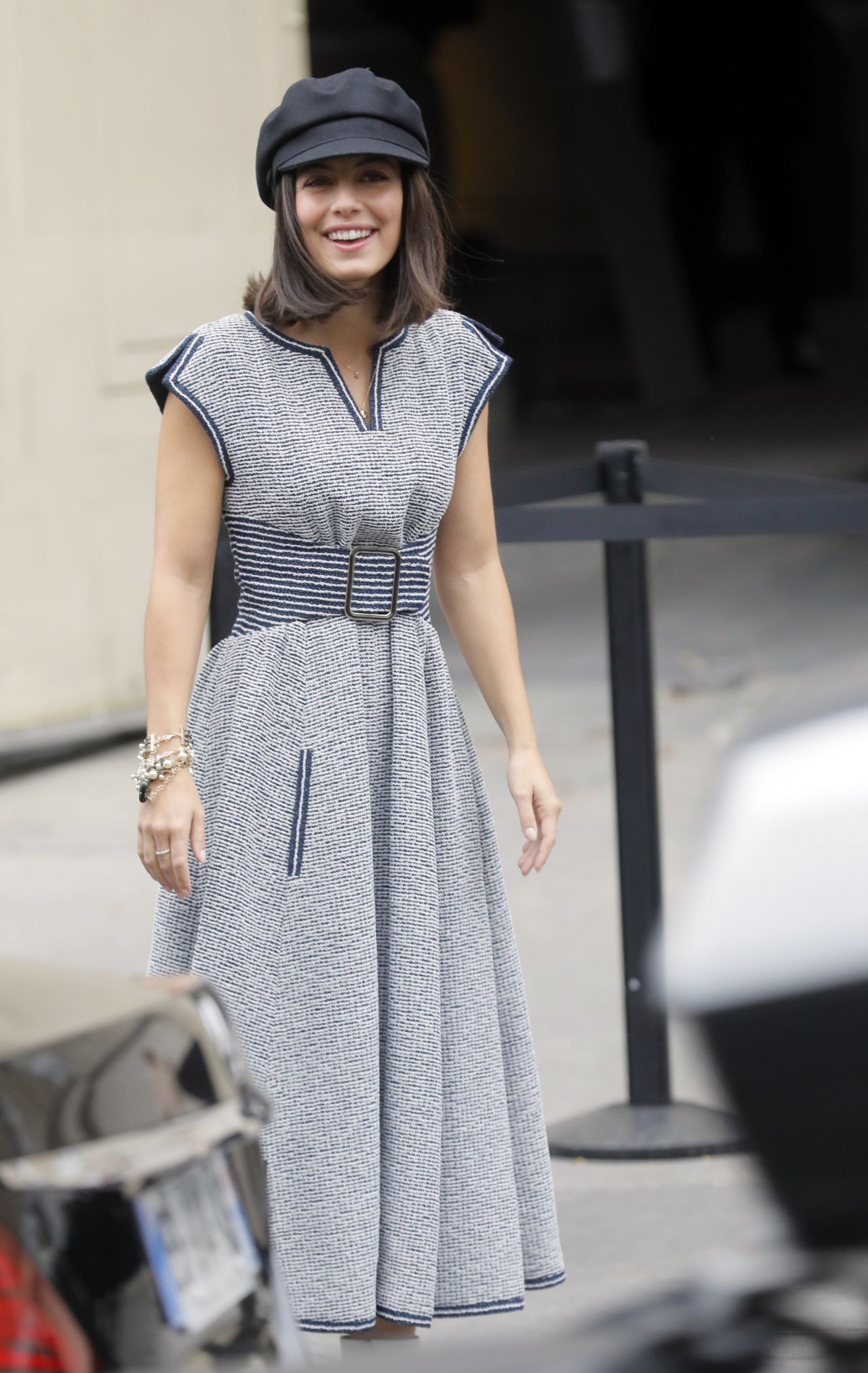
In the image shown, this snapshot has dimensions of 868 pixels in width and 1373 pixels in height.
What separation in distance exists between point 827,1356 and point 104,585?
→ 19.2ft

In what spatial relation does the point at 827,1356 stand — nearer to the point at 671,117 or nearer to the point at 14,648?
the point at 14,648

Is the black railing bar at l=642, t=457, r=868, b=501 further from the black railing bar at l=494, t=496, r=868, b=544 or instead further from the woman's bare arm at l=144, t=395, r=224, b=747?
the woman's bare arm at l=144, t=395, r=224, b=747

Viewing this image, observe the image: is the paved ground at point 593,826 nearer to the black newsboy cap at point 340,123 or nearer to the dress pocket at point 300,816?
the dress pocket at point 300,816

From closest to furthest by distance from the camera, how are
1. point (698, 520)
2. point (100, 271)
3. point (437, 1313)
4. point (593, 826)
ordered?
point (437, 1313), point (698, 520), point (593, 826), point (100, 271)

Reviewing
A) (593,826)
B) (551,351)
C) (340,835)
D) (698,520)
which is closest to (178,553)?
(340,835)

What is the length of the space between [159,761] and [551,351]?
11.3m

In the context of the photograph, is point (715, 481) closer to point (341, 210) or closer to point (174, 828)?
point (341, 210)

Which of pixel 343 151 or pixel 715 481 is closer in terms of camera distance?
pixel 343 151

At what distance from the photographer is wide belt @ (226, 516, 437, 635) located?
247cm

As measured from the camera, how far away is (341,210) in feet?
7.91

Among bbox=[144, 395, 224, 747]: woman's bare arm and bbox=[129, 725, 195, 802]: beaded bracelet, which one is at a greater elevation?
bbox=[144, 395, 224, 747]: woman's bare arm

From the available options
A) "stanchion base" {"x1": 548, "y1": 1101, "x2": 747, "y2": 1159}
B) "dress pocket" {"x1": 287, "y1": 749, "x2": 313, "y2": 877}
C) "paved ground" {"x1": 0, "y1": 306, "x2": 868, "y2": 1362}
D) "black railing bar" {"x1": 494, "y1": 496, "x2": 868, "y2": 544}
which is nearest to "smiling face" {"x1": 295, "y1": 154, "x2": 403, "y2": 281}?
"dress pocket" {"x1": 287, "y1": 749, "x2": 313, "y2": 877}

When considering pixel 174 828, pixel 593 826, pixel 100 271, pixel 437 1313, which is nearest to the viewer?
pixel 174 828

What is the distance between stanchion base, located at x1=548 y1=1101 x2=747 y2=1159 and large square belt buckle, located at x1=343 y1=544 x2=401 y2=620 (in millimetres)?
1374
